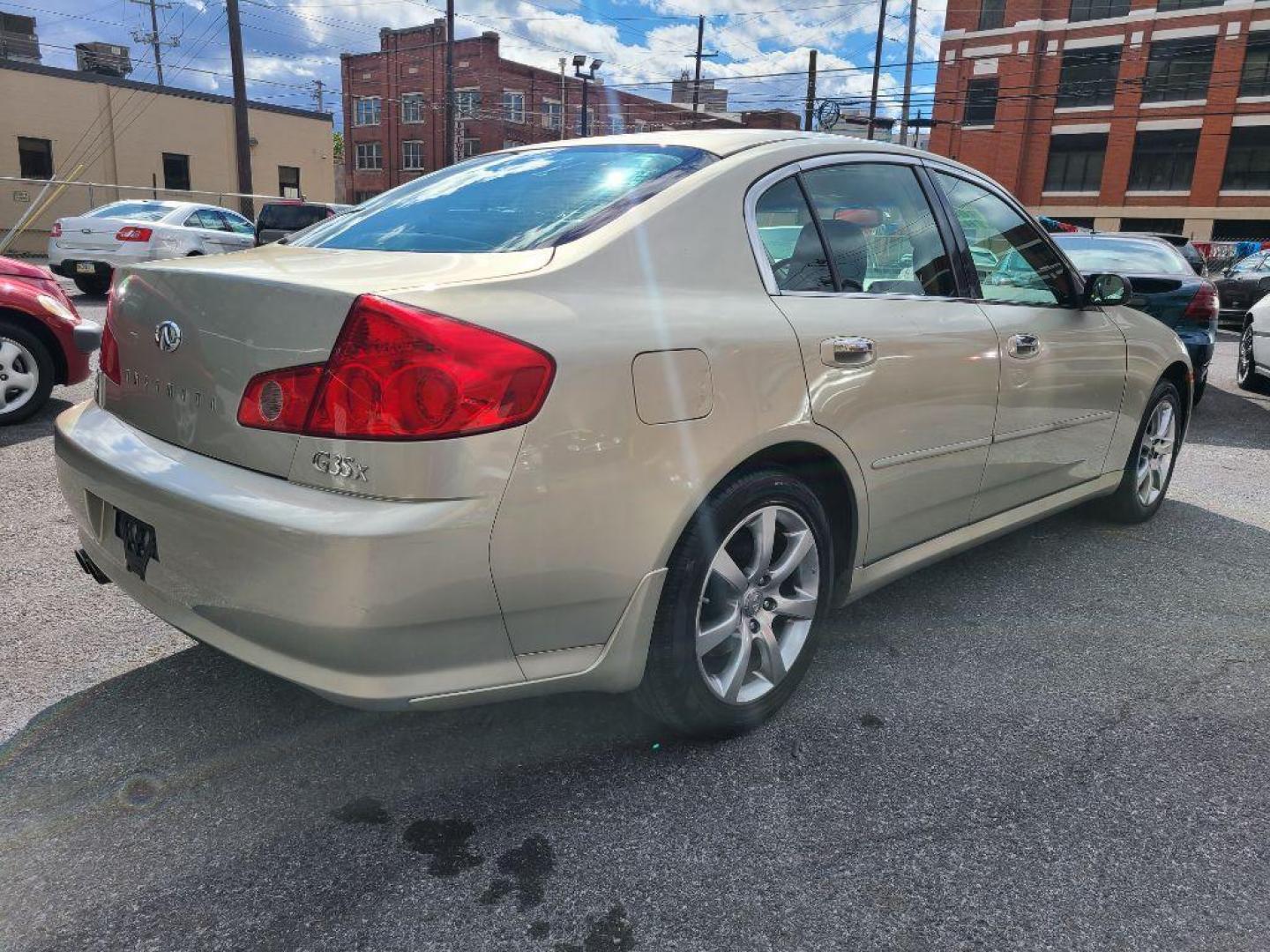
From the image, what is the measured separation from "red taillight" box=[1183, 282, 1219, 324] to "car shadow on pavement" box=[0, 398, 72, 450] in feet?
26.5

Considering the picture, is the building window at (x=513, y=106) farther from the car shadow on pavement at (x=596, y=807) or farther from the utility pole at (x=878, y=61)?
the car shadow on pavement at (x=596, y=807)

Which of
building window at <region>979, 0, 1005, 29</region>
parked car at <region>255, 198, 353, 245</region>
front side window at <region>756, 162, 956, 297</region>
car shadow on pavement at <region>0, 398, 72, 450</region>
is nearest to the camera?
front side window at <region>756, 162, 956, 297</region>

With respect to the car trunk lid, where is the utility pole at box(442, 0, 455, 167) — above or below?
above

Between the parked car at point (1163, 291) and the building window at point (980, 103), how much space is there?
38.9 metres

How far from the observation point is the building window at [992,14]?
42.8 m

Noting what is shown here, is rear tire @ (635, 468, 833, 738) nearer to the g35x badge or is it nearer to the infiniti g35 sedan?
the infiniti g35 sedan

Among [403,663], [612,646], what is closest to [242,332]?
[403,663]

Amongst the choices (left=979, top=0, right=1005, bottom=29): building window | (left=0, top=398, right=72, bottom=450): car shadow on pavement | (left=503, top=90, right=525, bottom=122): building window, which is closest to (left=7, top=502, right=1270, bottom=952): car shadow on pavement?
(left=0, top=398, right=72, bottom=450): car shadow on pavement

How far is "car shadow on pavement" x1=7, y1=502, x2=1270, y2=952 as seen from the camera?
6.39 ft

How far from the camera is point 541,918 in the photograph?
1.94 metres

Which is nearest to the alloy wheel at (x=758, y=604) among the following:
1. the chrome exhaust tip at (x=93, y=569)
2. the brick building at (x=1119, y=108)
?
the chrome exhaust tip at (x=93, y=569)

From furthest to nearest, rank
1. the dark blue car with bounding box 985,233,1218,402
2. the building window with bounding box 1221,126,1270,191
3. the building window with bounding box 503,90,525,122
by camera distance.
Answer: the building window with bounding box 503,90,525,122 → the building window with bounding box 1221,126,1270,191 → the dark blue car with bounding box 985,233,1218,402

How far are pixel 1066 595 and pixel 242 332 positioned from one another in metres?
3.20

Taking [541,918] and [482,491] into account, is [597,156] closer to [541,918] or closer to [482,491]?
[482,491]
